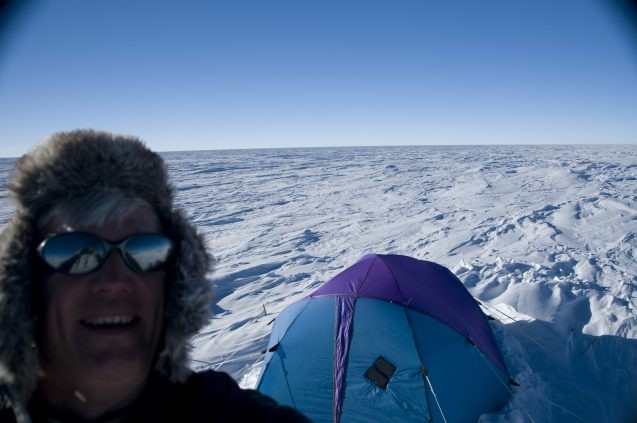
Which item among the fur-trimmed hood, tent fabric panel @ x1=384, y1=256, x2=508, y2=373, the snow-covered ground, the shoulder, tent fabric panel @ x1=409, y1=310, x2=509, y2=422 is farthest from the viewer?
the snow-covered ground

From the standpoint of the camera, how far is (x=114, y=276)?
3.58 feet

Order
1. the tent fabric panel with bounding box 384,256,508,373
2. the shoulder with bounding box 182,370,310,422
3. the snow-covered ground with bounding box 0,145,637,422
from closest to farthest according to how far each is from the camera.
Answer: the shoulder with bounding box 182,370,310,422 → the tent fabric panel with bounding box 384,256,508,373 → the snow-covered ground with bounding box 0,145,637,422

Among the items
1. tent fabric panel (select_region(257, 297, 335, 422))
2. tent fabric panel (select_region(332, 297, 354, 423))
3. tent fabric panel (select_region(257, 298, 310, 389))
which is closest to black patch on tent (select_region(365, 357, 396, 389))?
tent fabric panel (select_region(332, 297, 354, 423))

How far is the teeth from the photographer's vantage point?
1071mm

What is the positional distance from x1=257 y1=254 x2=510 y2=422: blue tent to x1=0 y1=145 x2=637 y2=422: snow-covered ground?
0.50 meters

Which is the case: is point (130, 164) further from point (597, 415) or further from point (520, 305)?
point (520, 305)

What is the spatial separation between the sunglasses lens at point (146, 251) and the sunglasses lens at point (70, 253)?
100 mm

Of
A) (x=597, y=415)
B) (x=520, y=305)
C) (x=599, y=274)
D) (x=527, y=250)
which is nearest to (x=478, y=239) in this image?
(x=527, y=250)

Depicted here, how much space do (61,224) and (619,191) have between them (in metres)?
17.8

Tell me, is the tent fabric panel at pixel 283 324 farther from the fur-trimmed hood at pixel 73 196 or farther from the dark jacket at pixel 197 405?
the fur-trimmed hood at pixel 73 196

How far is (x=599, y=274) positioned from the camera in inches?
232

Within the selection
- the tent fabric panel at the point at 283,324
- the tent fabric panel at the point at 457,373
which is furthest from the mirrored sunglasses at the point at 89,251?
the tent fabric panel at the point at 457,373

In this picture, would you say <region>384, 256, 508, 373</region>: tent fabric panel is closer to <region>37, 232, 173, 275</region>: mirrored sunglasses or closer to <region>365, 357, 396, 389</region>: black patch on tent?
<region>365, 357, 396, 389</region>: black patch on tent

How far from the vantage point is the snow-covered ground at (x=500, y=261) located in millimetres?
3631
